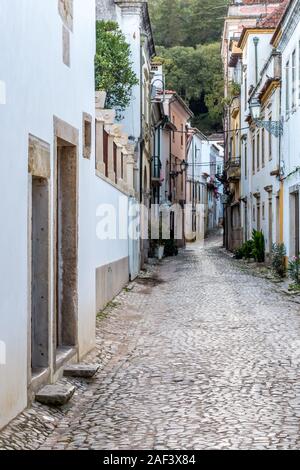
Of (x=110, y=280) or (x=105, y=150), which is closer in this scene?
(x=110, y=280)

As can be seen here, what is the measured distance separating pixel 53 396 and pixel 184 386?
1621 mm

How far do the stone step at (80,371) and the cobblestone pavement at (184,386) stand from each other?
0.10m

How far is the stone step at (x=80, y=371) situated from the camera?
8117 millimetres

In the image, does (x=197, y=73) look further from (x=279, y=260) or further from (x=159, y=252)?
(x=279, y=260)

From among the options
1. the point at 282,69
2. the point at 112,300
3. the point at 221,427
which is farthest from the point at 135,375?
the point at 282,69

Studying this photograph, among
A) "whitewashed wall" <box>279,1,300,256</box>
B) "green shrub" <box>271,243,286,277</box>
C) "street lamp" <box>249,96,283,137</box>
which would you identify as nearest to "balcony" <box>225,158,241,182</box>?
"street lamp" <box>249,96,283,137</box>

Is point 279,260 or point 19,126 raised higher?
point 19,126

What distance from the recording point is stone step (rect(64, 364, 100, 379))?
8.12 meters

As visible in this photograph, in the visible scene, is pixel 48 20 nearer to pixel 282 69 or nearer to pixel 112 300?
pixel 112 300

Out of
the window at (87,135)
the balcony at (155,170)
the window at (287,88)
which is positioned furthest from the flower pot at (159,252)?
the window at (87,135)

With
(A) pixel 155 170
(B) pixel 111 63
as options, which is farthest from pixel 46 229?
(A) pixel 155 170

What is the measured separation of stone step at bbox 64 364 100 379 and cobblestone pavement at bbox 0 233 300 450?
3.8 inches

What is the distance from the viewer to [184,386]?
788cm

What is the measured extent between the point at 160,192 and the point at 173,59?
60.2 ft
